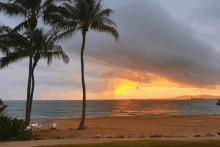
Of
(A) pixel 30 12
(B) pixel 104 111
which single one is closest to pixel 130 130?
(A) pixel 30 12

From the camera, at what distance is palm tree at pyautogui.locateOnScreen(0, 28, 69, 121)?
13.4 m

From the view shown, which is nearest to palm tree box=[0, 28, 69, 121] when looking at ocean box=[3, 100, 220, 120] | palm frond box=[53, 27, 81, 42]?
palm frond box=[53, 27, 81, 42]

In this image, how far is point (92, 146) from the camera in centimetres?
625

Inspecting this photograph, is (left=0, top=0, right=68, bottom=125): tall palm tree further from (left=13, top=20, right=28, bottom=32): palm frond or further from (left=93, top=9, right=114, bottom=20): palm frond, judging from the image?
(left=93, top=9, right=114, bottom=20): palm frond

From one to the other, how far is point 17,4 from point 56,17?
9.74 feet

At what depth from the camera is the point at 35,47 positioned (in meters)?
14.6

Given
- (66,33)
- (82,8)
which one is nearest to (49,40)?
(66,33)

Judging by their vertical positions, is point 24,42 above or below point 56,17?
below

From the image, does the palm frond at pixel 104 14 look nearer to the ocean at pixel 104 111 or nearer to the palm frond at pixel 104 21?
the palm frond at pixel 104 21

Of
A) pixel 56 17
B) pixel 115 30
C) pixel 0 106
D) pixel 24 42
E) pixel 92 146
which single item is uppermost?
pixel 56 17

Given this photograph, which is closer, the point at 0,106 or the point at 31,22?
the point at 0,106

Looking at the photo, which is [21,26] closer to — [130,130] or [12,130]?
[12,130]

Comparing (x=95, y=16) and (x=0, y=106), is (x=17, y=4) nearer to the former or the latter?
(x=95, y=16)

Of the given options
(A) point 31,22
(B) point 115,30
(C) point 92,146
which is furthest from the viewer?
(B) point 115,30
